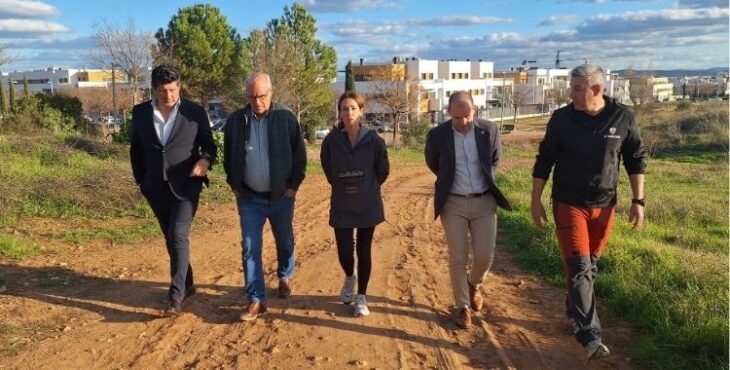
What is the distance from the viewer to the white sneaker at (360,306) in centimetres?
443

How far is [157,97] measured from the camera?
441 cm

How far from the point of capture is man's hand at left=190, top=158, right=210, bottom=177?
14.5ft

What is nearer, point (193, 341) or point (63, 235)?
point (193, 341)

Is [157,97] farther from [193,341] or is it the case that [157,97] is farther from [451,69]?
[451,69]

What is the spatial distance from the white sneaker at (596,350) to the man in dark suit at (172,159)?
300 centimetres

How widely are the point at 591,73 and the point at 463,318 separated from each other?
1971 millimetres

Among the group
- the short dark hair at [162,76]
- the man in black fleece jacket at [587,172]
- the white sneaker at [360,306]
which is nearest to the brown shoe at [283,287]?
the white sneaker at [360,306]

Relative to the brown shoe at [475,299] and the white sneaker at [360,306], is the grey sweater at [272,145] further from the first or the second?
the brown shoe at [475,299]

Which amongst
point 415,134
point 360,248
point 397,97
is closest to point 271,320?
point 360,248

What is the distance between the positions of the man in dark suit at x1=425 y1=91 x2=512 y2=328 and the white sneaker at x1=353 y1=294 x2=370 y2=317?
71 centimetres

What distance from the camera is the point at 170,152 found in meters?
4.41

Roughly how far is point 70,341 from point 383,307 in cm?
233

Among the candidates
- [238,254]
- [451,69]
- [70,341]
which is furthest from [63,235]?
Result: [451,69]

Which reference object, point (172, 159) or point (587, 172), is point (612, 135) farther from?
point (172, 159)
